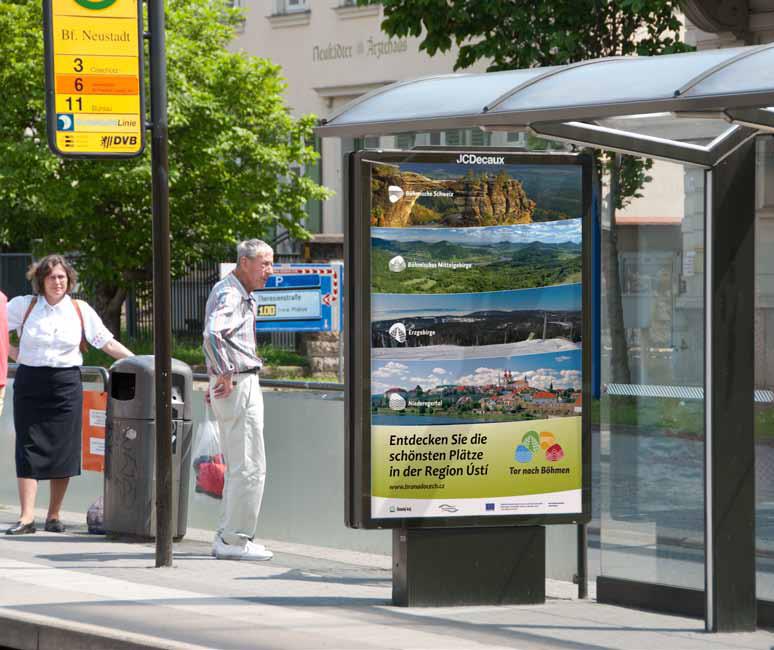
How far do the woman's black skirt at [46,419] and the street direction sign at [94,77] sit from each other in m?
1.97

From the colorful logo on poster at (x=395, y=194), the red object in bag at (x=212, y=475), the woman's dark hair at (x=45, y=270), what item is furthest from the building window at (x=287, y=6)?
the colorful logo on poster at (x=395, y=194)

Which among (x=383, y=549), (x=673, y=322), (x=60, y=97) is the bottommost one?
(x=383, y=549)

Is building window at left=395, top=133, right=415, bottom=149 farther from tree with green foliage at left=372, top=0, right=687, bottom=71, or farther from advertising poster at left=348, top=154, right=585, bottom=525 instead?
tree with green foliage at left=372, top=0, right=687, bottom=71

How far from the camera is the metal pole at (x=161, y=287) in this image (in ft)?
27.3

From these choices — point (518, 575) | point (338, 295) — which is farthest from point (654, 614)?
point (338, 295)

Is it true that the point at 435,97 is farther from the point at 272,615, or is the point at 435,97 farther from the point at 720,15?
the point at 720,15

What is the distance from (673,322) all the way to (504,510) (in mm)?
1152

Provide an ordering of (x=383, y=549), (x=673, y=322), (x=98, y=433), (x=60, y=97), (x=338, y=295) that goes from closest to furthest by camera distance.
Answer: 1. (x=673, y=322)
2. (x=60, y=97)
3. (x=383, y=549)
4. (x=98, y=433)
5. (x=338, y=295)

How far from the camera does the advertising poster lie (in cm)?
720

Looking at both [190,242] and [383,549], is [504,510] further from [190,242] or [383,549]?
[190,242]

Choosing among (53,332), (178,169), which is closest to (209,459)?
(53,332)

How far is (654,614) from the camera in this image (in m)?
7.27

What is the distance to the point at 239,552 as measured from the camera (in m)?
8.97

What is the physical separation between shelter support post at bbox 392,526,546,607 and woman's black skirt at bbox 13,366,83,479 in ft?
10.5
